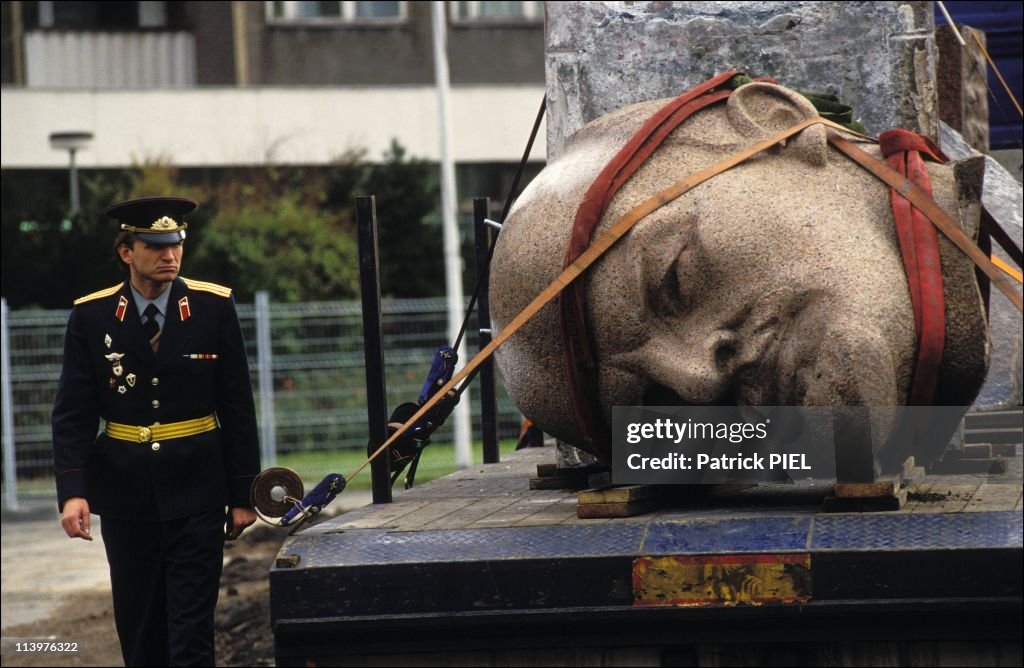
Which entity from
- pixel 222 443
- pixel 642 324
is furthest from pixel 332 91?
pixel 642 324

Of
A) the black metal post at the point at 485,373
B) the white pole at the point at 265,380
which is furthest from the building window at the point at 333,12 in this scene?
the black metal post at the point at 485,373

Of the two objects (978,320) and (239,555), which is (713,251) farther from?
(239,555)

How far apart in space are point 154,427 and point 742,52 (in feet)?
6.96

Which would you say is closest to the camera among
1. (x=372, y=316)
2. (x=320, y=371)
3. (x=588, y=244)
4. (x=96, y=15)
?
(x=588, y=244)

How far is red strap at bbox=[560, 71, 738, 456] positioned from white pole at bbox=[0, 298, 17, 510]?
1232 cm

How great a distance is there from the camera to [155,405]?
5281 millimetres

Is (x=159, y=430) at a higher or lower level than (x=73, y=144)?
lower

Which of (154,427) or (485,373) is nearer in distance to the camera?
(154,427)

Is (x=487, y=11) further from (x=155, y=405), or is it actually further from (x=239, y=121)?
(x=155, y=405)

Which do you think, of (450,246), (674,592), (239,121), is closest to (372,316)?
(674,592)

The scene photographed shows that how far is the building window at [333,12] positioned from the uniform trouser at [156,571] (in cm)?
2105

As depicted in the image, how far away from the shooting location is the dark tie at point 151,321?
534 cm

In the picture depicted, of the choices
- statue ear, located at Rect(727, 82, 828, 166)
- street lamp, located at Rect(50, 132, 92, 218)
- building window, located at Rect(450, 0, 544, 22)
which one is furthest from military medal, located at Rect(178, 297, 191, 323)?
building window, located at Rect(450, 0, 544, 22)

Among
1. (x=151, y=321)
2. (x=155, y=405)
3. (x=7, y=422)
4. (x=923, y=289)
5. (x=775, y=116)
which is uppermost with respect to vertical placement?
(x=775, y=116)
